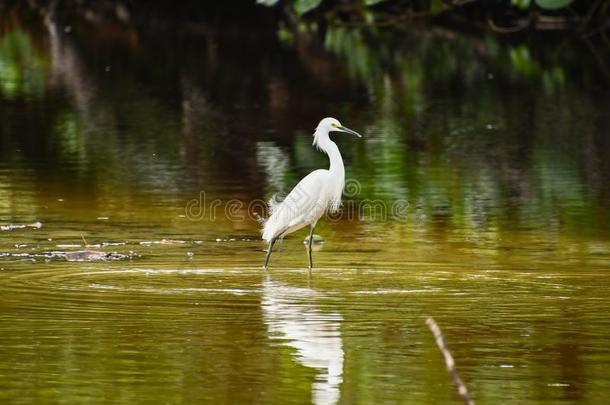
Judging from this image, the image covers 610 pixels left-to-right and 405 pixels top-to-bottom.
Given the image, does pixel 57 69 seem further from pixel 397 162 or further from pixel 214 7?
pixel 214 7

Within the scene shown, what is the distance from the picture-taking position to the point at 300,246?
469 inches

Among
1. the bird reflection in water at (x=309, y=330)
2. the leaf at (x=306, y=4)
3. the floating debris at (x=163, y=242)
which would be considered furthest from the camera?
the leaf at (x=306, y=4)

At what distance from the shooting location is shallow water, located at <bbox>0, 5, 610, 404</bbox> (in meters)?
7.20

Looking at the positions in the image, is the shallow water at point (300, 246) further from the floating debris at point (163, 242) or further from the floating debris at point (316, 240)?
the floating debris at point (316, 240)

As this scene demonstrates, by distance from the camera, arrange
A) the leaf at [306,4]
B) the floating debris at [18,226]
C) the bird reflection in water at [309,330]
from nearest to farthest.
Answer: the bird reflection in water at [309,330] < the floating debris at [18,226] < the leaf at [306,4]

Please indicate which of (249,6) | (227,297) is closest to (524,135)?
(227,297)

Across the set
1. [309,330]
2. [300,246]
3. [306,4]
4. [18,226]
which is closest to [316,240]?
[300,246]

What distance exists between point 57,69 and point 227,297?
21239mm

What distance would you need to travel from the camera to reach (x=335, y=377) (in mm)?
7070

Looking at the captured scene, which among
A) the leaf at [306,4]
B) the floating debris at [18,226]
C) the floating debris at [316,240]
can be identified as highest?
the leaf at [306,4]

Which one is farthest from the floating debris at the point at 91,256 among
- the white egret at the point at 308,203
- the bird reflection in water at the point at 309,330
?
the bird reflection in water at the point at 309,330

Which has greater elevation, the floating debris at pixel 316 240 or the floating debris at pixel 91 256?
the floating debris at pixel 91 256

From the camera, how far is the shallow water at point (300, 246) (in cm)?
720

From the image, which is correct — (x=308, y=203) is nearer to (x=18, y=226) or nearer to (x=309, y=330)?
(x=18, y=226)
